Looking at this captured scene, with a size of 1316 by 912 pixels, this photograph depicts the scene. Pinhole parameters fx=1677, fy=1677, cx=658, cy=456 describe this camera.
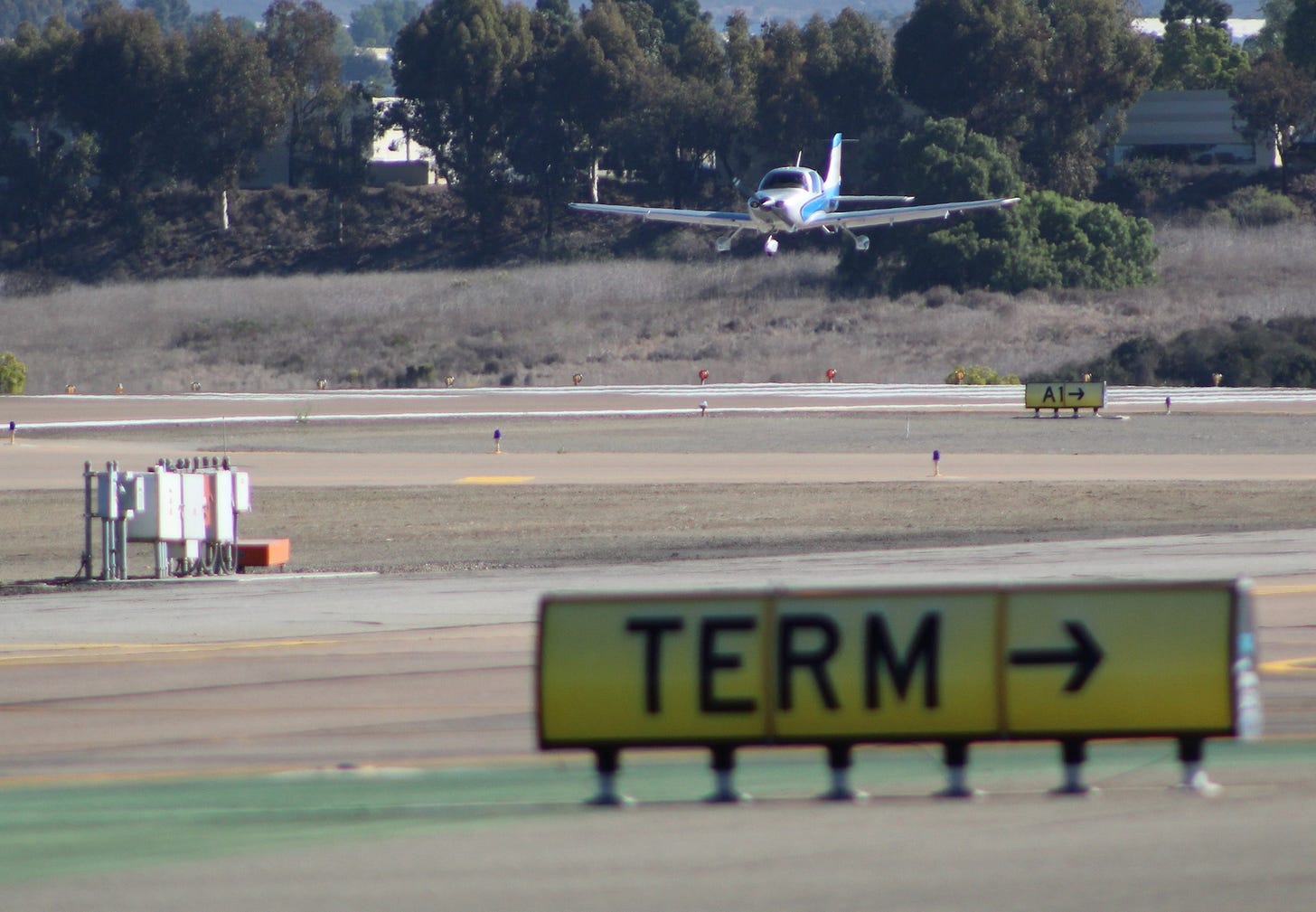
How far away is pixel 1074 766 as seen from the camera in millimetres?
9703

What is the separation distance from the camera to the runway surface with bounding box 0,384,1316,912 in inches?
318

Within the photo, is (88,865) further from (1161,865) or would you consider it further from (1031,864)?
(1161,865)

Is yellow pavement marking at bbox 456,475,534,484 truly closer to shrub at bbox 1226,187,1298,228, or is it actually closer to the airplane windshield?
the airplane windshield

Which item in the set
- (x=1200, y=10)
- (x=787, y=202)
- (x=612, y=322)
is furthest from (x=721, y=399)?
(x=1200, y=10)

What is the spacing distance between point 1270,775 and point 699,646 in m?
3.58

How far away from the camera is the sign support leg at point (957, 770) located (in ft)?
31.8

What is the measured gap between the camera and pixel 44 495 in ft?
114

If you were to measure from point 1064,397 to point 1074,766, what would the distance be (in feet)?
149

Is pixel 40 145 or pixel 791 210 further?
pixel 40 145

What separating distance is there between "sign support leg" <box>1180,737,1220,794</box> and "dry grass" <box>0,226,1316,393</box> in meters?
70.6

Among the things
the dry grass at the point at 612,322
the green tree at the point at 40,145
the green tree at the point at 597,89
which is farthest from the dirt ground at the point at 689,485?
the green tree at the point at 40,145

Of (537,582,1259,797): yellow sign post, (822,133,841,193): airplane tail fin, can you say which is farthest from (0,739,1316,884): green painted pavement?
(822,133,841,193): airplane tail fin

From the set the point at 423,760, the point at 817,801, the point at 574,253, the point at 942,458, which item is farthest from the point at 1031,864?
the point at 574,253

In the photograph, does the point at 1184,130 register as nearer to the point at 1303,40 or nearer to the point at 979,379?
the point at 1303,40
